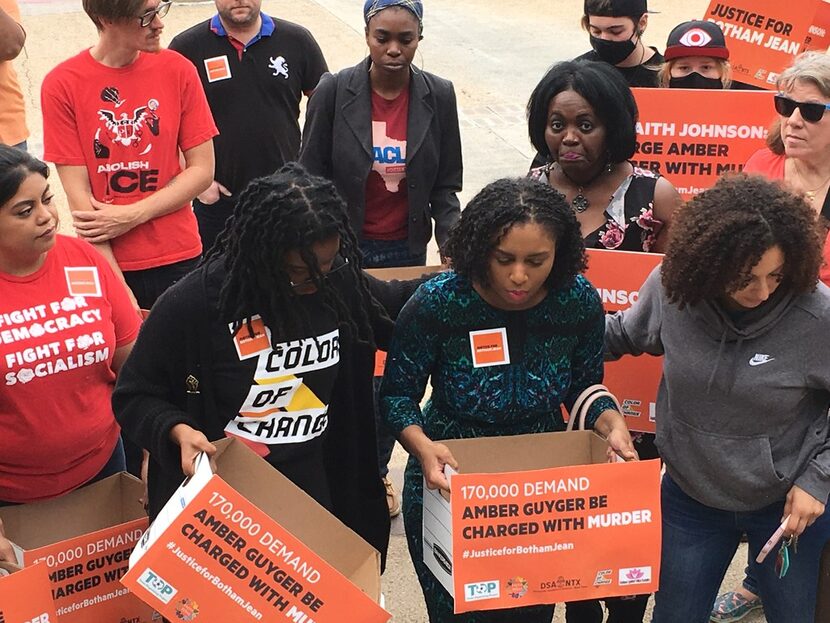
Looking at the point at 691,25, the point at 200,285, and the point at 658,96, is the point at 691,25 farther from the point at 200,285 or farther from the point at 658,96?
the point at 200,285

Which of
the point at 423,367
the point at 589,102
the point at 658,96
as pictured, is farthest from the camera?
the point at 658,96

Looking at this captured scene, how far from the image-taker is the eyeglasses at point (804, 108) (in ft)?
12.7

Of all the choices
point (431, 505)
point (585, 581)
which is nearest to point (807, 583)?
point (585, 581)

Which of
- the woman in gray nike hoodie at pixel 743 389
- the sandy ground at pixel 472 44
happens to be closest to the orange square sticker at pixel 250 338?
the woman in gray nike hoodie at pixel 743 389

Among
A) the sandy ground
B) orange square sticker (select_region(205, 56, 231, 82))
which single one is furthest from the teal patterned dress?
the sandy ground

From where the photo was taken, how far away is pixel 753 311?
2.98 m

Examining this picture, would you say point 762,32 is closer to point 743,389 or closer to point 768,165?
point 768,165

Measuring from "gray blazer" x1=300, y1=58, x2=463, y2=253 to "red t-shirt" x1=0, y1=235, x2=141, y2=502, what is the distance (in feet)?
4.30

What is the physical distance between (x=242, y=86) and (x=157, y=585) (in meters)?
3.26

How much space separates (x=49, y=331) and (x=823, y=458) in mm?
2298

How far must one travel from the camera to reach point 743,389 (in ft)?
9.68

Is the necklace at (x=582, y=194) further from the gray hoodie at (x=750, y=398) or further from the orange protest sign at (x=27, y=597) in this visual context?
the orange protest sign at (x=27, y=597)

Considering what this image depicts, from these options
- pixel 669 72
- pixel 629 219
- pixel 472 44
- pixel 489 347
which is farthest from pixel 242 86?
pixel 472 44

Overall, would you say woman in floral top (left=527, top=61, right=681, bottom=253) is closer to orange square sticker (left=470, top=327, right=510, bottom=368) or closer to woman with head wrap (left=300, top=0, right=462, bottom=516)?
woman with head wrap (left=300, top=0, right=462, bottom=516)
